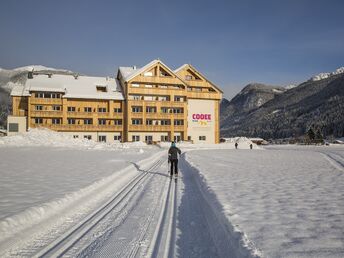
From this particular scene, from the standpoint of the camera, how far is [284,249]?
171 inches

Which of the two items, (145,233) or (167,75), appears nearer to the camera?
(145,233)

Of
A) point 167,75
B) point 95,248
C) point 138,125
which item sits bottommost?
point 95,248

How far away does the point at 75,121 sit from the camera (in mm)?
51031

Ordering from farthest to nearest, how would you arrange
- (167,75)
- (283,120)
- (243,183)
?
(283,120) → (167,75) → (243,183)

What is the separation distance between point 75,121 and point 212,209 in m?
47.5

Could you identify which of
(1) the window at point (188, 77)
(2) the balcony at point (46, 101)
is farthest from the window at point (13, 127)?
(1) the window at point (188, 77)

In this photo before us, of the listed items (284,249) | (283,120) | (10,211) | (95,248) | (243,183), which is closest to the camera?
(284,249)

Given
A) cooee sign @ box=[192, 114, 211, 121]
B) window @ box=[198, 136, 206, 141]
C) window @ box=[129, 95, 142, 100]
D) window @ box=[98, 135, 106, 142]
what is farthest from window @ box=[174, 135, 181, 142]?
window @ box=[98, 135, 106, 142]

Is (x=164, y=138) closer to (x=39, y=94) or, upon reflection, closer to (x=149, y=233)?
(x=39, y=94)

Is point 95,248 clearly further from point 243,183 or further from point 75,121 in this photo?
point 75,121

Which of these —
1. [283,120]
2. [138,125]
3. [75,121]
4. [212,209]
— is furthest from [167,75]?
[283,120]

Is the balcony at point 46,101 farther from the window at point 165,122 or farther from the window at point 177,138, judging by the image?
the window at point 177,138

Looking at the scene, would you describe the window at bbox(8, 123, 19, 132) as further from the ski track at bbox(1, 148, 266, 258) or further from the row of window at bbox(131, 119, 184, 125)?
the ski track at bbox(1, 148, 266, 258)

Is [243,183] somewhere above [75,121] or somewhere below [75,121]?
below
